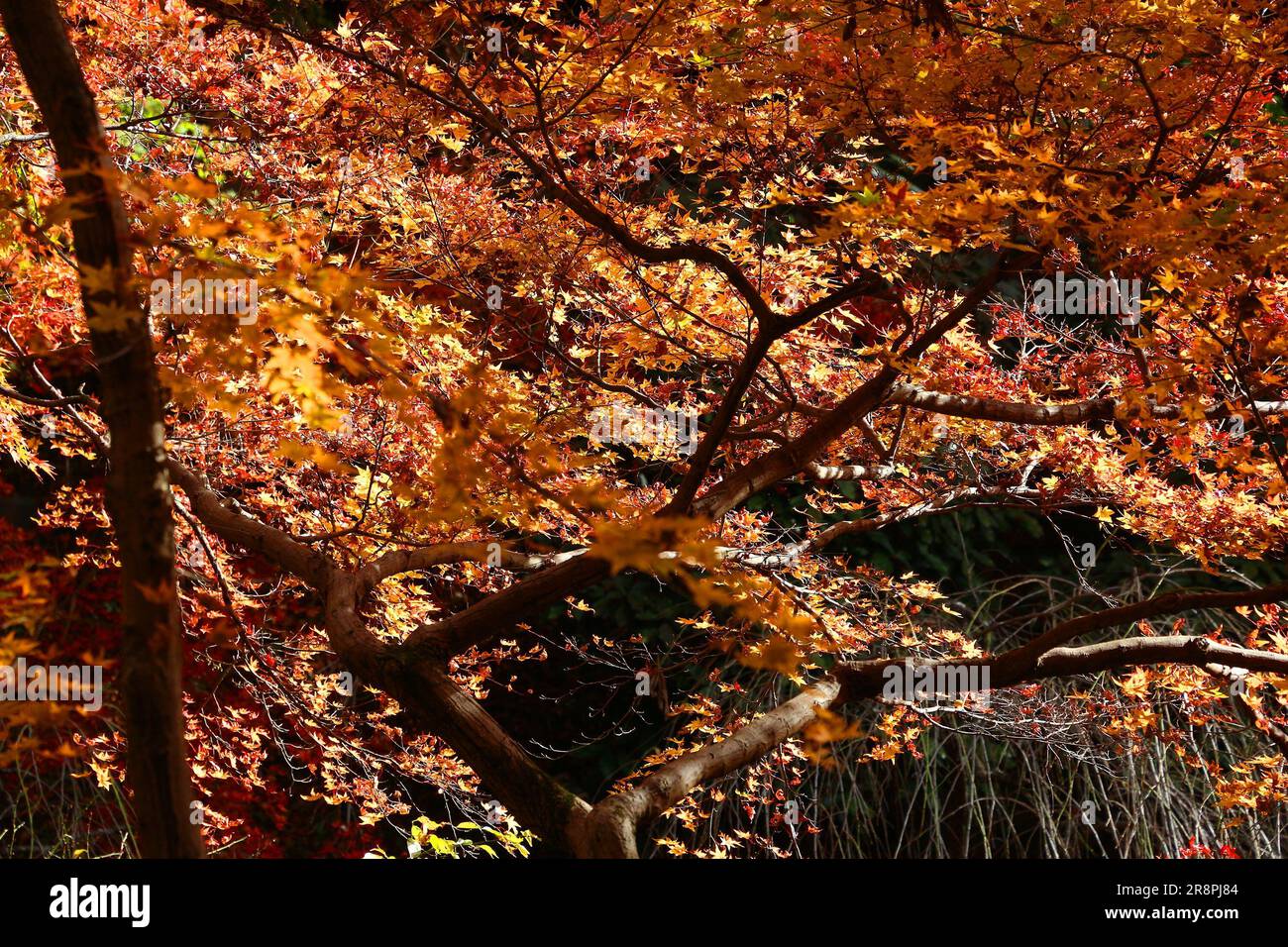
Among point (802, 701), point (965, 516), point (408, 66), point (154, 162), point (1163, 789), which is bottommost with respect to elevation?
point (1163, 789)

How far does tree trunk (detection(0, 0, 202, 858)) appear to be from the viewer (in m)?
1.54

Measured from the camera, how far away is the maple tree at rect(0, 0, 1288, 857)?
5.22ft

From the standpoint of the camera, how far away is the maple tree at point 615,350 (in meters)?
1.59

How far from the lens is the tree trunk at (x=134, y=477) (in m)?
1.54

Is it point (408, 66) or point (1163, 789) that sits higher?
point (408, 66)

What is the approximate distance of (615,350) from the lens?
3666mm

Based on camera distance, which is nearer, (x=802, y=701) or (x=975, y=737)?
(x=802, y=701)

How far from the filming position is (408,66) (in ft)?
10.7

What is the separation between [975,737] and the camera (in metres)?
4.61

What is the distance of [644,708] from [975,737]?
1680 mm
